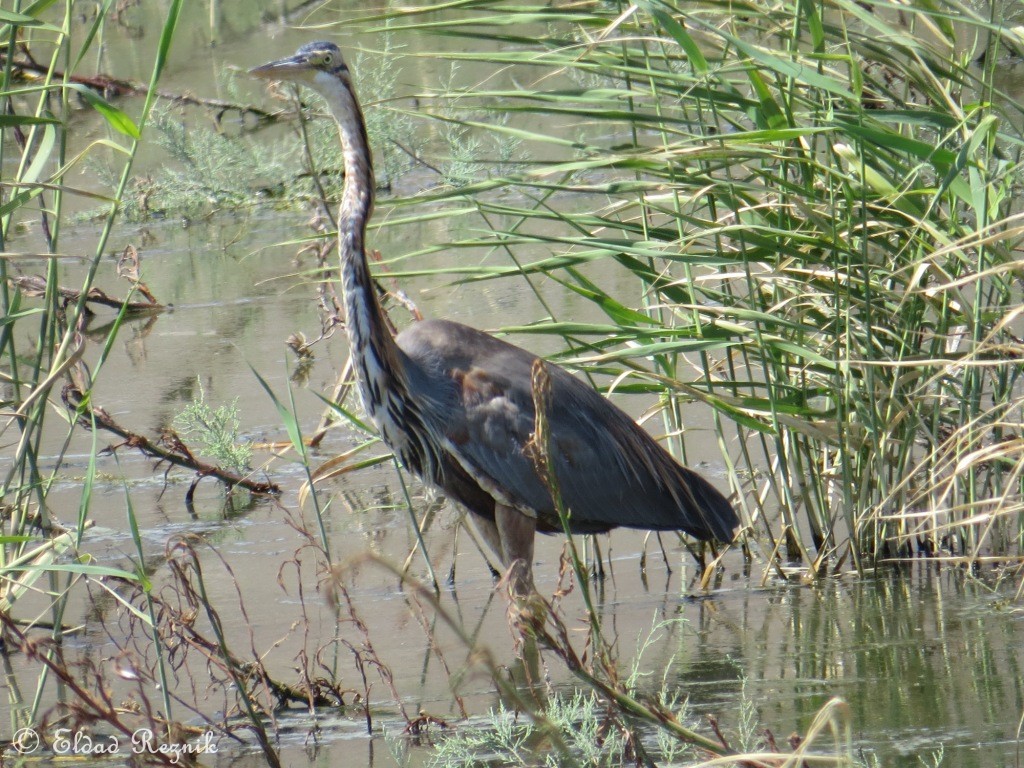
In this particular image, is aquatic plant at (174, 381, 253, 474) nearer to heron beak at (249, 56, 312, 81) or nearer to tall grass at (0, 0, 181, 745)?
tall grass at (0, 0, 181, 745)

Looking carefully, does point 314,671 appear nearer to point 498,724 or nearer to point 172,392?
point 498,724

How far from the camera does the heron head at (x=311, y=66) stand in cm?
430

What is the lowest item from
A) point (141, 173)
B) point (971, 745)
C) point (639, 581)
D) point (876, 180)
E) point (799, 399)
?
point (971, 745)

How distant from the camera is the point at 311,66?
169 inches

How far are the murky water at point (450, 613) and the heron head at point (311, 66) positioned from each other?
631 millimetres

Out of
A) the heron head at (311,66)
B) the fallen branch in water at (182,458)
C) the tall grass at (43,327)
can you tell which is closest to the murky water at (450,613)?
the fallen branch in water at (182,458)

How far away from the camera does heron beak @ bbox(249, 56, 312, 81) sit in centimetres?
431

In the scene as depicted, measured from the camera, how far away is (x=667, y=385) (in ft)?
12.8

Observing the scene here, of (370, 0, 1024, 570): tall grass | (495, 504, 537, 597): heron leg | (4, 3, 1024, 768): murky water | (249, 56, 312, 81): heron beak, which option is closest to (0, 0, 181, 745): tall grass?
(4, 3, 1024, 768): murky water

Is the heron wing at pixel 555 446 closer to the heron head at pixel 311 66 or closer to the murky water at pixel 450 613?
the murky water at pixel 450 613

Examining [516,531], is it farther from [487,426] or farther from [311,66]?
[311,66]

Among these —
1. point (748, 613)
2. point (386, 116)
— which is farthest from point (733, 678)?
point (386, 116)

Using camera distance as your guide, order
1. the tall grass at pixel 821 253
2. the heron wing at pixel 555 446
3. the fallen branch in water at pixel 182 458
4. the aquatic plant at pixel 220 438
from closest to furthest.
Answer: the tall grass at pixel 821 253 → the heron wing at pixel 555 446 → the fallen branch in water at pixel 182 458 → the aquatic plant at pixel 220 438

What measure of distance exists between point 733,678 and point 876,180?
53.4 inches
